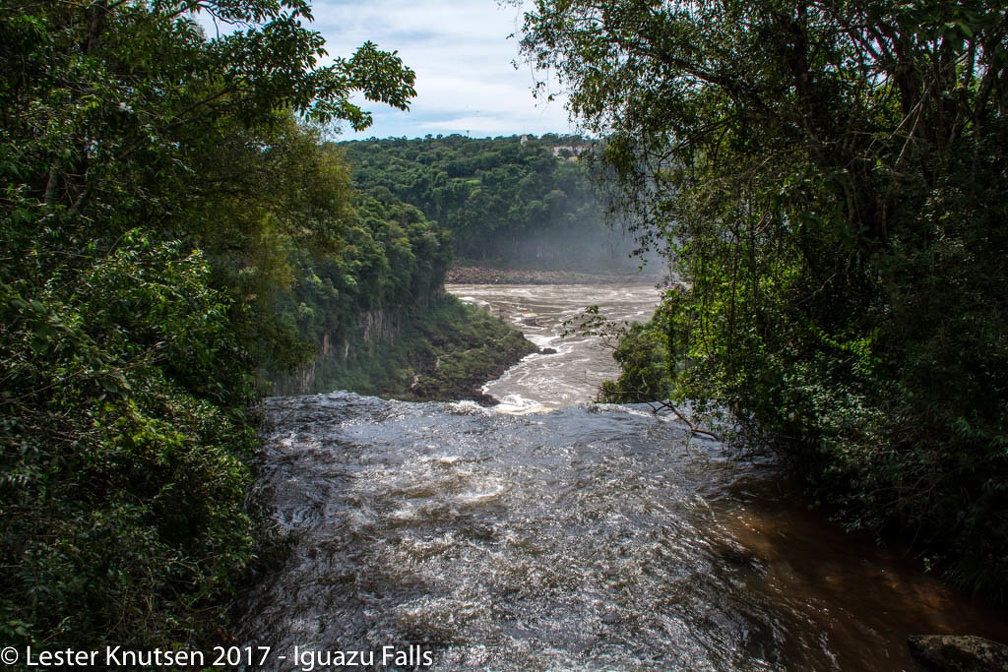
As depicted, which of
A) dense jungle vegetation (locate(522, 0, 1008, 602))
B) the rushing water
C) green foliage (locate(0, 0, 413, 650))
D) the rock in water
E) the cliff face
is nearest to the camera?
green foliage (locate(0, 0, 413, 650))

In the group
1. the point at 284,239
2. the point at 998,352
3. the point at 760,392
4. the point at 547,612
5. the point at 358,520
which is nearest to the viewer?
the point at 998,352

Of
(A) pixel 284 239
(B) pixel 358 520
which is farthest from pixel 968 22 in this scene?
(A) pixel 284 239

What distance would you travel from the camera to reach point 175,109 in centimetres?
695

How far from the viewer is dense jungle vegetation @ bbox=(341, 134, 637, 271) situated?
83.3 m

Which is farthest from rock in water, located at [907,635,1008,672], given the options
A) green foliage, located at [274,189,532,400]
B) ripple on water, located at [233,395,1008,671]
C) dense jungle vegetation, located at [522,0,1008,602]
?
green foliage, located at [274,189,532,400]

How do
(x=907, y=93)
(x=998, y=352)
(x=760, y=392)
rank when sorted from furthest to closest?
(x=760, y=392) < (x=907, y=93) < (x=998, y=352)

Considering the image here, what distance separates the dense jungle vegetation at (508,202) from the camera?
273 ft

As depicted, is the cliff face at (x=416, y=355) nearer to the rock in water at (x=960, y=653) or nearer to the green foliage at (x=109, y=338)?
the green foliage at (x=109, y=338)


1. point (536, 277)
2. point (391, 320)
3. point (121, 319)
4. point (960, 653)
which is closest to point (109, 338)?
point (121, 319)

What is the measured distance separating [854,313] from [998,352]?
2294 millimetres

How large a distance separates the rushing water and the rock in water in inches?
9.1

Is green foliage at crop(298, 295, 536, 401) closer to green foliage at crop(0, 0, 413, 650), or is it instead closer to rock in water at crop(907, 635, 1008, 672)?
green foliage at crop(0, 0, 413, 650)

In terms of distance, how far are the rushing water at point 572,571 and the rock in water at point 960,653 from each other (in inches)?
9.1

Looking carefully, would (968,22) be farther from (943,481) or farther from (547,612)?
(547,612)
